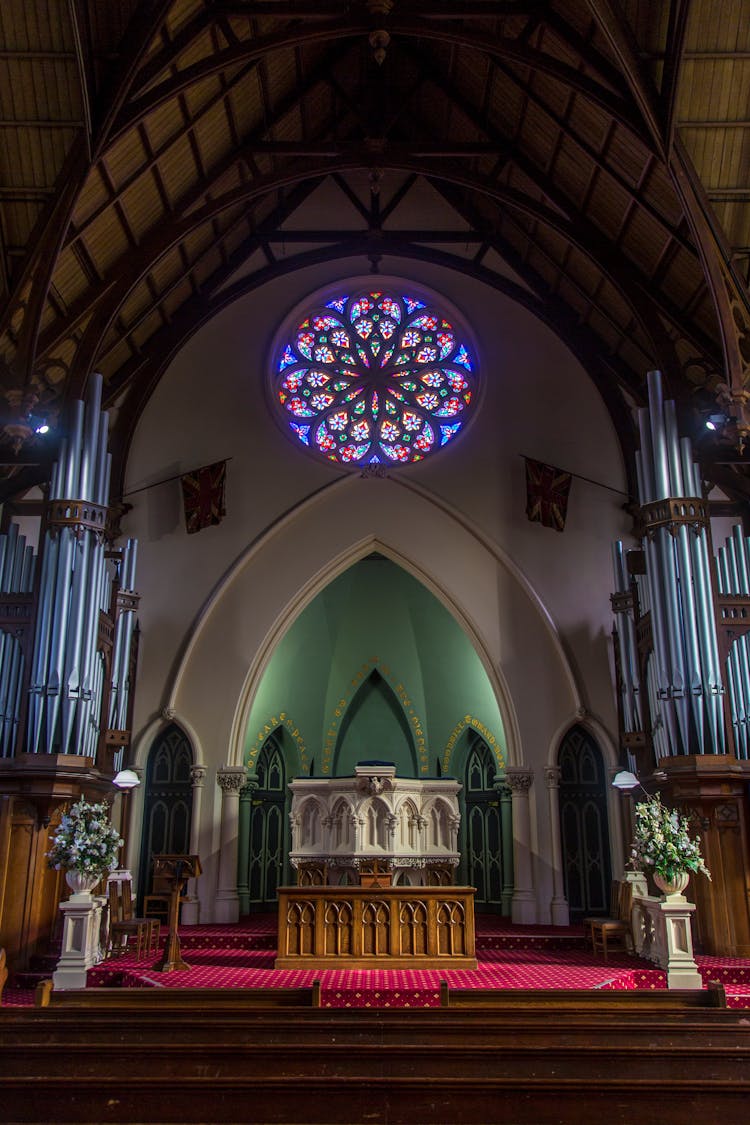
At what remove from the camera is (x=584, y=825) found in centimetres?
1584

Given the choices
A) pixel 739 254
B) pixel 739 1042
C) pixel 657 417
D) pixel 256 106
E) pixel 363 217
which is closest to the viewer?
pixel 739 1042

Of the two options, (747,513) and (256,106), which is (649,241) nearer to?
(747,513)

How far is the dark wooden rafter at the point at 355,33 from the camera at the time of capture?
11422mm

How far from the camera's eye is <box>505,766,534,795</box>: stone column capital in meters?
15.8

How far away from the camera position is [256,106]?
589 inches

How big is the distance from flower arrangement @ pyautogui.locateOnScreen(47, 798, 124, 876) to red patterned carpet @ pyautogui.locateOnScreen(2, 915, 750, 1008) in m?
1.13

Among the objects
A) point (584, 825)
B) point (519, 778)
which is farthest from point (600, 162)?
point (584, 825)

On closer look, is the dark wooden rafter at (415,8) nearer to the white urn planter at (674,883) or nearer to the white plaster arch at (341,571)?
Answer: the white plaster arch at (341,571)

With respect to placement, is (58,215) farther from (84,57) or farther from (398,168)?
(398,168)

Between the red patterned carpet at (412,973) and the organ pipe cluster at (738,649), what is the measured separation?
109 inches

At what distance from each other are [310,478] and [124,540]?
3.38m

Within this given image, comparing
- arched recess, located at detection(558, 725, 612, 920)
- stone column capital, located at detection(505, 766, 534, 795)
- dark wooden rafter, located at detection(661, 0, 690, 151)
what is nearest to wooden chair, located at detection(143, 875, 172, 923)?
stone column capital, located at detection(505, 766, 534, 795)

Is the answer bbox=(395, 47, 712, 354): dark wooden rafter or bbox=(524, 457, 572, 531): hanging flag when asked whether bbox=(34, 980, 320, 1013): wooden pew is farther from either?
bbox=(395, 47, 712, 354): dark wooden rafter

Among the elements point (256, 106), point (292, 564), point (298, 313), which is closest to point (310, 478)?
point (292, 564)
